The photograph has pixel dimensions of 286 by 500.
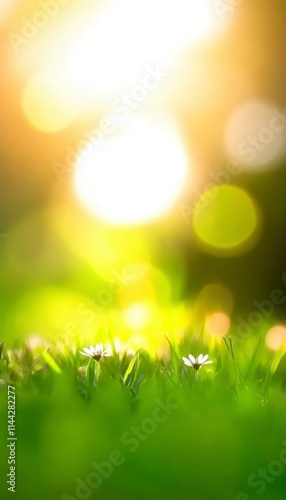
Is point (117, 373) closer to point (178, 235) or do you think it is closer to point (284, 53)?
point (178, 235)

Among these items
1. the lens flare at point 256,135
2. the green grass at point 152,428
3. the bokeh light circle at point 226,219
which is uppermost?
the lens flare at point 256,135

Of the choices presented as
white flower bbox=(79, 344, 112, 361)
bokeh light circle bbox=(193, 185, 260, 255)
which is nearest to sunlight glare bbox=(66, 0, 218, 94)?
bokeh light circle bbox=(193, 185, 260, 255)

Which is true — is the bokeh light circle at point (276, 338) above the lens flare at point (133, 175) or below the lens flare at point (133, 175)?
below

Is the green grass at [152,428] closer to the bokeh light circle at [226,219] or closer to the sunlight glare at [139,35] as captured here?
the bokeh light circle at [226,219]

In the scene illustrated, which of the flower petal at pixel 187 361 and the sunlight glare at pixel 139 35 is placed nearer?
the flower petal at pixel 187 361

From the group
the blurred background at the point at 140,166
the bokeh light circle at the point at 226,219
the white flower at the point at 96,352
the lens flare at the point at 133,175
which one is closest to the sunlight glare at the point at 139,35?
the blurred background at the point at 140,166
